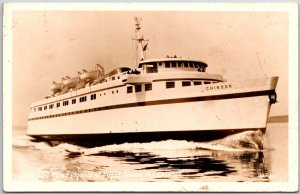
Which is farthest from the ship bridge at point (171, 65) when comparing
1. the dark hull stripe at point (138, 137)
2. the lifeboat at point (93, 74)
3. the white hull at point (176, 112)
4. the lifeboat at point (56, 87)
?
the lifeboat at point (56, 87)

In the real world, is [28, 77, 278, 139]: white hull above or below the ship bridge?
below

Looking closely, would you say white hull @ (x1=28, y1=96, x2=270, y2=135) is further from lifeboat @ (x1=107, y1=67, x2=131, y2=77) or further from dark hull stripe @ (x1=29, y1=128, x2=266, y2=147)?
lifeboat @ (x1=107, y1=67, x2=131, y2=77)

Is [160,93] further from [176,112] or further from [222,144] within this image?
[222,144]

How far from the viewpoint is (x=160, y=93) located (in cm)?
255

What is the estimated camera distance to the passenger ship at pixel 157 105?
97.2 inches

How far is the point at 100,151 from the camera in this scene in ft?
8.30

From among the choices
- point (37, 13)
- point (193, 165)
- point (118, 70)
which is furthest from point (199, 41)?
point (37, 13)

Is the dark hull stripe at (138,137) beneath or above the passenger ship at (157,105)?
beneath

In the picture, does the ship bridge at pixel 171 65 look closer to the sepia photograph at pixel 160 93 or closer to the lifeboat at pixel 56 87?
the sepia photograph at pixel 160 93

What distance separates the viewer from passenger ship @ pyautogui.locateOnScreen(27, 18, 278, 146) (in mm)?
2469

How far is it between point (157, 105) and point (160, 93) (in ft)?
0.22

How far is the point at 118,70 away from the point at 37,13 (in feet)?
1.64

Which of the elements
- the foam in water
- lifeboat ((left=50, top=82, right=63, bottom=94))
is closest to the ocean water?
the foam in water

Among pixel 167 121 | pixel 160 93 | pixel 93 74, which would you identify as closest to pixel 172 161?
pixel 167 121
